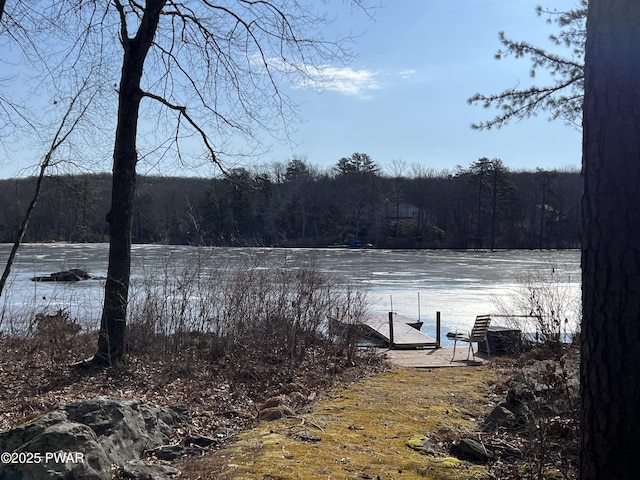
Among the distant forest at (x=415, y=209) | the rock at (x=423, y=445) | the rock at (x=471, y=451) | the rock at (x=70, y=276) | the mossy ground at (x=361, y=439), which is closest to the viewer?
the mossy ground at (x=361, y=439)

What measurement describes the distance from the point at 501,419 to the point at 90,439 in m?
3.91

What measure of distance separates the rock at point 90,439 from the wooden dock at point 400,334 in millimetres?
8089

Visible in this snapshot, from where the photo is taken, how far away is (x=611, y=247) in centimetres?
238

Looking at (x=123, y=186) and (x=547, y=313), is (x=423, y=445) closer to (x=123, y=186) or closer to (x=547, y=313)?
(x=123, y=186)

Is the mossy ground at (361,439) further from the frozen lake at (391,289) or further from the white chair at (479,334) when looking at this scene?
the frozen lake at (391,289)

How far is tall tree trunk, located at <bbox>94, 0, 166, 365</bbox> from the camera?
26.2 ft

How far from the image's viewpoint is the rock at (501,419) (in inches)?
236

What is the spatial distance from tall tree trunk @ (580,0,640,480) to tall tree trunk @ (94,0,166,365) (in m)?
6.63

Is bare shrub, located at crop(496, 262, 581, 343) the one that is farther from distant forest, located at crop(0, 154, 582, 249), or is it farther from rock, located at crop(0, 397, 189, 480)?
distant forest, located at crop(0, 154, 582, 249)

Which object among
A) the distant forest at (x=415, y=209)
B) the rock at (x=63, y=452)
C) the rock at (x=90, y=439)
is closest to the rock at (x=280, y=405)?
the rock at (x=90, y=439)

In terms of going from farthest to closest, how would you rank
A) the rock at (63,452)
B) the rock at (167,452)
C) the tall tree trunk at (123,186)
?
the tall tree trunk at (123,186) → the rock at (167,452) → the rock at (63,452)

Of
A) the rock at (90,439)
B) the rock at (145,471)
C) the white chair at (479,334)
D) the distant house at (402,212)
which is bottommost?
the white chair at (479,334)

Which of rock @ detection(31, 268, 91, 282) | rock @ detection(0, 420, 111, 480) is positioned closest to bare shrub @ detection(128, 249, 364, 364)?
rock @ detection(0, 420, 111, 480)

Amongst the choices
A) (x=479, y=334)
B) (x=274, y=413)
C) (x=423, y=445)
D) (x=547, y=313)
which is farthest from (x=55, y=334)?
(x=547, y=313)
